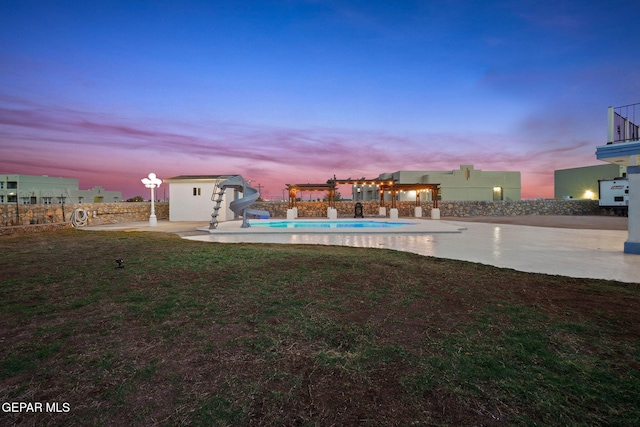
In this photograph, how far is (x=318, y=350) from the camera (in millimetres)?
2748

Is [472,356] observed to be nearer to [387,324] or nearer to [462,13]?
[387,324]

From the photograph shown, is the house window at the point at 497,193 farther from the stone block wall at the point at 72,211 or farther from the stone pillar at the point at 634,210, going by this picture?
the stone block wall at the point at 72,211

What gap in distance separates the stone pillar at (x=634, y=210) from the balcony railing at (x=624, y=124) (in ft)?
3.68

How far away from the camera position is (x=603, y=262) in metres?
6.97

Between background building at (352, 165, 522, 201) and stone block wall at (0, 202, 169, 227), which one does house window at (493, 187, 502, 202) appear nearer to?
background building at (352, 165, 522, 201)

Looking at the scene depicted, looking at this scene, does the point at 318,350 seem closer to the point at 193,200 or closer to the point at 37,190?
the point at 193,200

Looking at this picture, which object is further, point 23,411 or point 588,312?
point 588,312

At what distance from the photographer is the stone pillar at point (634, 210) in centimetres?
795

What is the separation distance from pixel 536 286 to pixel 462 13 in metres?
18.8

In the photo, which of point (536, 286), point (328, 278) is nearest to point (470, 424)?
point (328, 278)

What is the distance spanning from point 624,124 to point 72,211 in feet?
91.6

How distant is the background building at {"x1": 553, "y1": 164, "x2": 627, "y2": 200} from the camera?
138 feet

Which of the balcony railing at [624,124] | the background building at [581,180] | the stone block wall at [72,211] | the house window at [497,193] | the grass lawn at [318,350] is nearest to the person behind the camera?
the grass lawn at [318,350]

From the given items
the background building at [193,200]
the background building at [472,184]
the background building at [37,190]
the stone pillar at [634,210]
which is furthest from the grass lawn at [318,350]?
the background building at [37,190]
